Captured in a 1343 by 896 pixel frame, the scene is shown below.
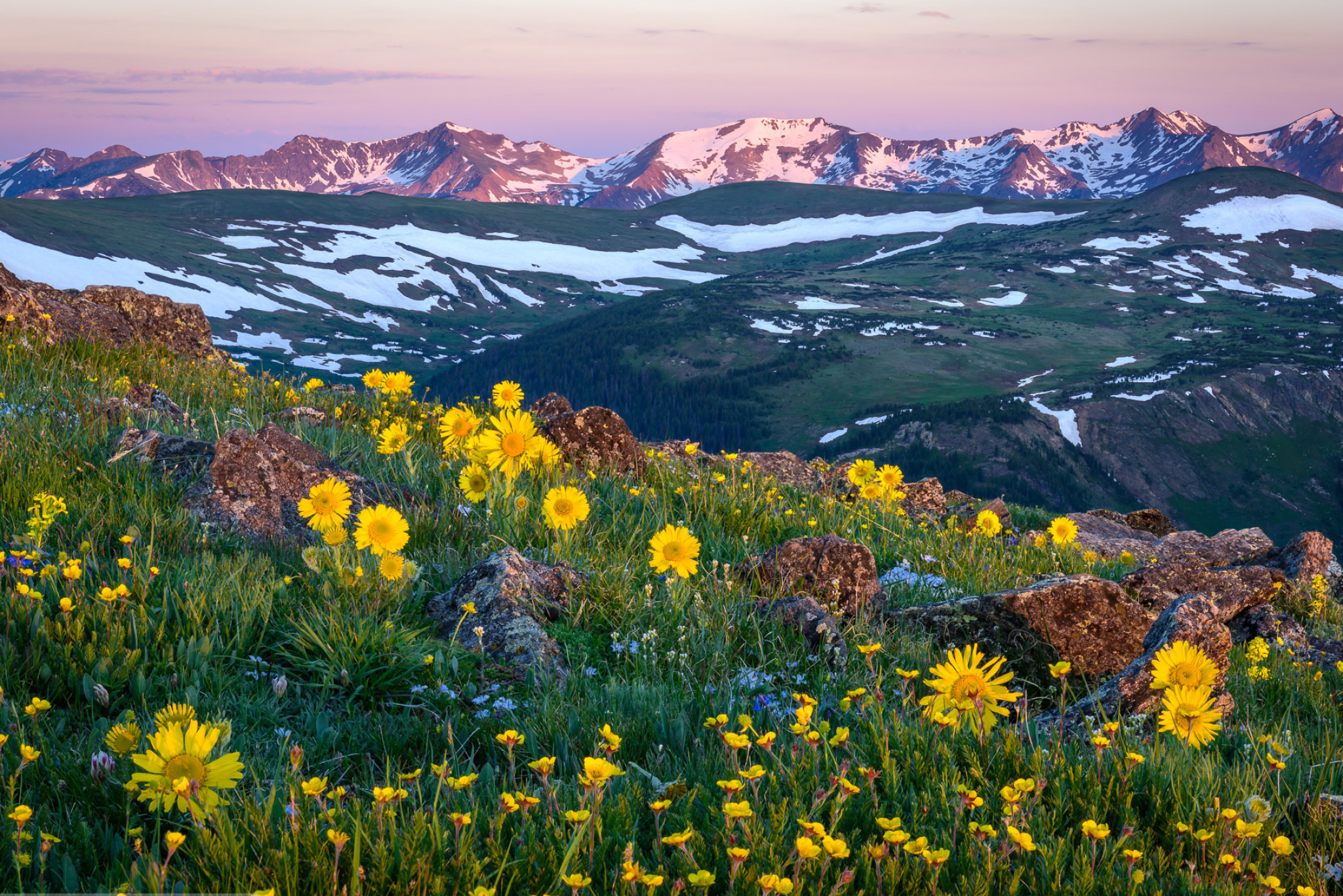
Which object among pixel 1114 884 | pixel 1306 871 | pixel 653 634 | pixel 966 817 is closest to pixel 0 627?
pixel 653 634

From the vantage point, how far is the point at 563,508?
5.30 m

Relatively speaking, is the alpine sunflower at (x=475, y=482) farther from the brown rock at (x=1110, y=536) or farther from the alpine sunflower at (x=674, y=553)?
the brown rock at (x=1110, y=536)

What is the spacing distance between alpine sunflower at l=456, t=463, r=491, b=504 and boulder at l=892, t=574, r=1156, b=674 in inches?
125

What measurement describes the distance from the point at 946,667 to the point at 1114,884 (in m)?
1.02

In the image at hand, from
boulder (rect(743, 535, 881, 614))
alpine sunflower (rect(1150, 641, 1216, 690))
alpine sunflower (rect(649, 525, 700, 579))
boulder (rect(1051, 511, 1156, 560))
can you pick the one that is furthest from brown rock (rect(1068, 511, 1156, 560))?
alpine sunflower (rect(1150, 641, 1216, 690))

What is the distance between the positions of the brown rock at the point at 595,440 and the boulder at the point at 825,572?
2841mm

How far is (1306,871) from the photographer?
260 cm

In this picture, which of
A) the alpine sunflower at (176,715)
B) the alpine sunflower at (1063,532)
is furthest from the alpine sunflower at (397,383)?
the alpine sunflower at (1063,532)

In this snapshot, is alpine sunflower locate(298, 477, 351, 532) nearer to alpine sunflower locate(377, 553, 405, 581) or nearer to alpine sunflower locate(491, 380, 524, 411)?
alpine sunflower locate(377, 553, 405, 581)

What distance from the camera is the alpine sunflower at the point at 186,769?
2.34 meters

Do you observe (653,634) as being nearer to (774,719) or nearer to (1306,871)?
(774,719)

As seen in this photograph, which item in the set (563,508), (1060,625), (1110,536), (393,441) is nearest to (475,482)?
(563,508)

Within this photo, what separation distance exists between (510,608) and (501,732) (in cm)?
108

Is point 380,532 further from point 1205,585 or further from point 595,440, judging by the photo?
point 1205,585
